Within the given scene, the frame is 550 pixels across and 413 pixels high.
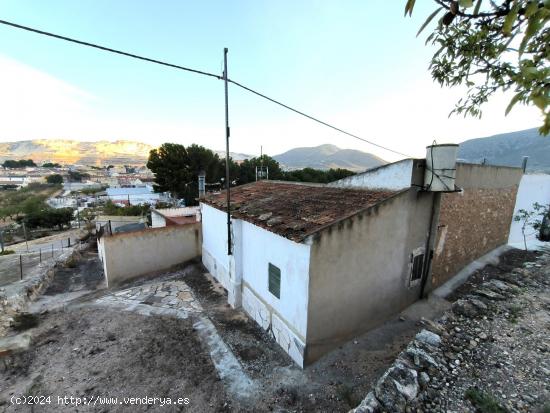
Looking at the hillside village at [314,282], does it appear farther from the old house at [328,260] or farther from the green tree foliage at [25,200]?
the green tree foliage at [25,200]

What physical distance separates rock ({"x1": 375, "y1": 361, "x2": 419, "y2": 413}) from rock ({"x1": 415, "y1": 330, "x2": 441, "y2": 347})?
0.91 metres

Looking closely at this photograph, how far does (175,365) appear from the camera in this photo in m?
5.98

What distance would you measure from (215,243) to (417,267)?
7886mm

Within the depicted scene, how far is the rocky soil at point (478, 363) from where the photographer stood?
3365mm

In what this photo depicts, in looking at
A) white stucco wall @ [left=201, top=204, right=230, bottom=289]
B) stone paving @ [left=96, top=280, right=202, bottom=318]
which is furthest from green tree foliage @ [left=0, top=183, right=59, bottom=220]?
white stucco wall @ [left=201, top=204, right=230, bottom=289]

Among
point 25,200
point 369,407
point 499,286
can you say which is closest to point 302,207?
point 369,407

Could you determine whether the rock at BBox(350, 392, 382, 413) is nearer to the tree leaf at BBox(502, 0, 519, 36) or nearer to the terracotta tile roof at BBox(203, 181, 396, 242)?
the terracotta tile roof at BBox(203, 181, 396, 242)

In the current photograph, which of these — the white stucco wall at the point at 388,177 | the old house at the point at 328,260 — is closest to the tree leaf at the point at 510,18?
the old house at the point at 328,260

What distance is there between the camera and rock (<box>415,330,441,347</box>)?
4.40m

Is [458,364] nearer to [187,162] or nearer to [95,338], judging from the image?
[95,338]

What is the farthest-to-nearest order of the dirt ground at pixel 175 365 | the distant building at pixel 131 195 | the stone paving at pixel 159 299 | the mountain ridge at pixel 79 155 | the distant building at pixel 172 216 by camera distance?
the mountain ridge at pixel 79 155, the distant building at pixel 131 195, the distant building at pixel 172 216, the stone paving at pixel 159 299, the dirt ground at pixel 175 365

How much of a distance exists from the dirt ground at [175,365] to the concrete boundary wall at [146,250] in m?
2.95

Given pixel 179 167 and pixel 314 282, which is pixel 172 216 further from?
pixel 314 282

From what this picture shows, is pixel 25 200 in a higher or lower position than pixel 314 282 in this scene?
lower
